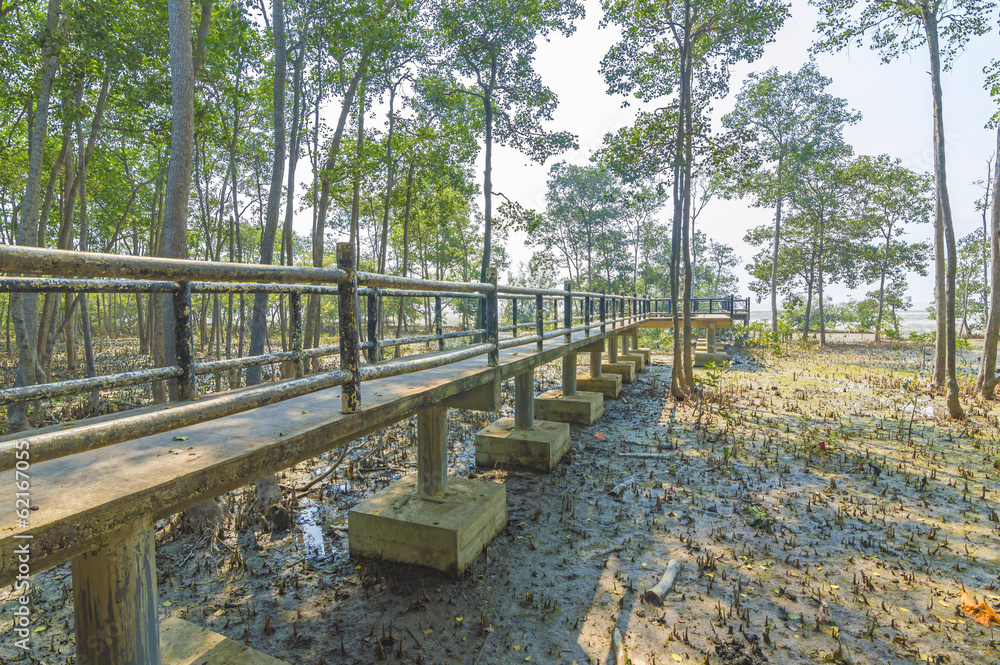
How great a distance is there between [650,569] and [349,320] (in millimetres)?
4084

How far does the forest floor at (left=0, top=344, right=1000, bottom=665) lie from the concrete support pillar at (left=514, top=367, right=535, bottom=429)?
3.36ft

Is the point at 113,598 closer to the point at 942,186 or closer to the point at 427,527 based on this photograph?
the point at 427,527

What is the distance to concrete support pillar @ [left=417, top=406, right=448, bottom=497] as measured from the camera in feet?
Answer: 16.3

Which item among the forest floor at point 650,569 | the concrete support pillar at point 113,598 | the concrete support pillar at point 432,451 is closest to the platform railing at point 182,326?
the concrete support pillar at point 113,598

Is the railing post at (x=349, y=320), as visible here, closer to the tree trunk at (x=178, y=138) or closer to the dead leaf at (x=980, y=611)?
the tree trunk at (x=178, y=138)

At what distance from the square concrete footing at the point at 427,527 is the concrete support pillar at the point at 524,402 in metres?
2.53

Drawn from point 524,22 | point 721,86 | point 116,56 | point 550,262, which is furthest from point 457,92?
point 550,262

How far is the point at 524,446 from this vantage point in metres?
Answer: 7.59

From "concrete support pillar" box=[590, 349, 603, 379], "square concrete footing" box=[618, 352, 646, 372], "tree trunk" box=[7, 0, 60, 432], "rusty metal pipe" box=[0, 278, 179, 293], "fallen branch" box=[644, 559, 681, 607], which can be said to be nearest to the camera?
"rusty metal pipe" box=[0, 278, 179, 293]

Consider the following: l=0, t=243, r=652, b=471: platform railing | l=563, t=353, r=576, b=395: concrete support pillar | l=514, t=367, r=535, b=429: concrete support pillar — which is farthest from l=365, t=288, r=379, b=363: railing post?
l=563, t=353, r=576, b=395: concrete support pillar

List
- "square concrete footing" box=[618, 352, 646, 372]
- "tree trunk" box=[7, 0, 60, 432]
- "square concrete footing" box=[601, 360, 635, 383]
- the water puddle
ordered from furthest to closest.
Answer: "square concrete footing" box=[618, 352, 646, 372] < "square concrete footing" box=[601, 360, 635, 383] < "tree trunk" box=[7, 0, 60, 432] < the water puddle

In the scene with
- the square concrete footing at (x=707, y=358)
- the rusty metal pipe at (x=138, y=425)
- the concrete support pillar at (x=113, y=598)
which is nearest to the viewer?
the rusty metal pipe at (x=138, y=425)

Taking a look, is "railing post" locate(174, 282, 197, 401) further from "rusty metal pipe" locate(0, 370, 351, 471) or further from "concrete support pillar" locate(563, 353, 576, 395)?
"concrete support pillar" locate(563, 353, 576, 395)

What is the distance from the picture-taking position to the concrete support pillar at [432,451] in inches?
196
